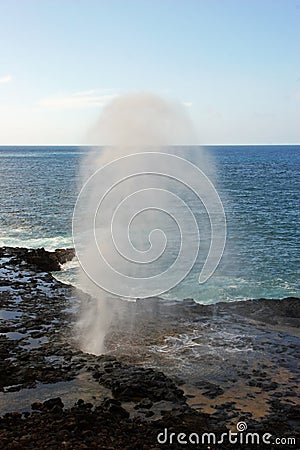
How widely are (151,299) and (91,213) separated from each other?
73.9ft

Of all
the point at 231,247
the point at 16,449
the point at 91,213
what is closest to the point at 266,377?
the point at 16,449

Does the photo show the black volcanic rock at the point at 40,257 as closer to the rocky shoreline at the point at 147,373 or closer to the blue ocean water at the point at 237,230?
the blue ocean water at the point at 237,230

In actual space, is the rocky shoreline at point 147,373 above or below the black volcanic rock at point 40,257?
below

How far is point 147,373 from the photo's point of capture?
2114 cm

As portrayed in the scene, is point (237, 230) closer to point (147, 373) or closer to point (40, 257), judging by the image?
point (40, 257)

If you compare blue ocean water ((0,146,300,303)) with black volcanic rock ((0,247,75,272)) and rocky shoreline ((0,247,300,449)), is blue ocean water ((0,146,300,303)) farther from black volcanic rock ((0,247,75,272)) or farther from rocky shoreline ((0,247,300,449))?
rocky shoreline ((0,247,300,449))

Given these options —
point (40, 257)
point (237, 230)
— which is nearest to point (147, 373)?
point (40, 257)

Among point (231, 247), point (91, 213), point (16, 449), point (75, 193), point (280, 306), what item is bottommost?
point (16, 449)

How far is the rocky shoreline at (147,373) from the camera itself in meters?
17.2

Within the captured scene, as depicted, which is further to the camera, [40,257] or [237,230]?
[237,230]

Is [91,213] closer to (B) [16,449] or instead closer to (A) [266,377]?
(A) [266,377]

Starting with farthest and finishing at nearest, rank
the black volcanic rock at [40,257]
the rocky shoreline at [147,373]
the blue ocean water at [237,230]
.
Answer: the black volcanic rock at [40,257], the blue ocean water at [237,230], the rocky shoreline at [147,373]

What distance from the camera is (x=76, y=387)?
2050 cm

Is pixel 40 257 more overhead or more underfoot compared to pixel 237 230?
more underfoot
